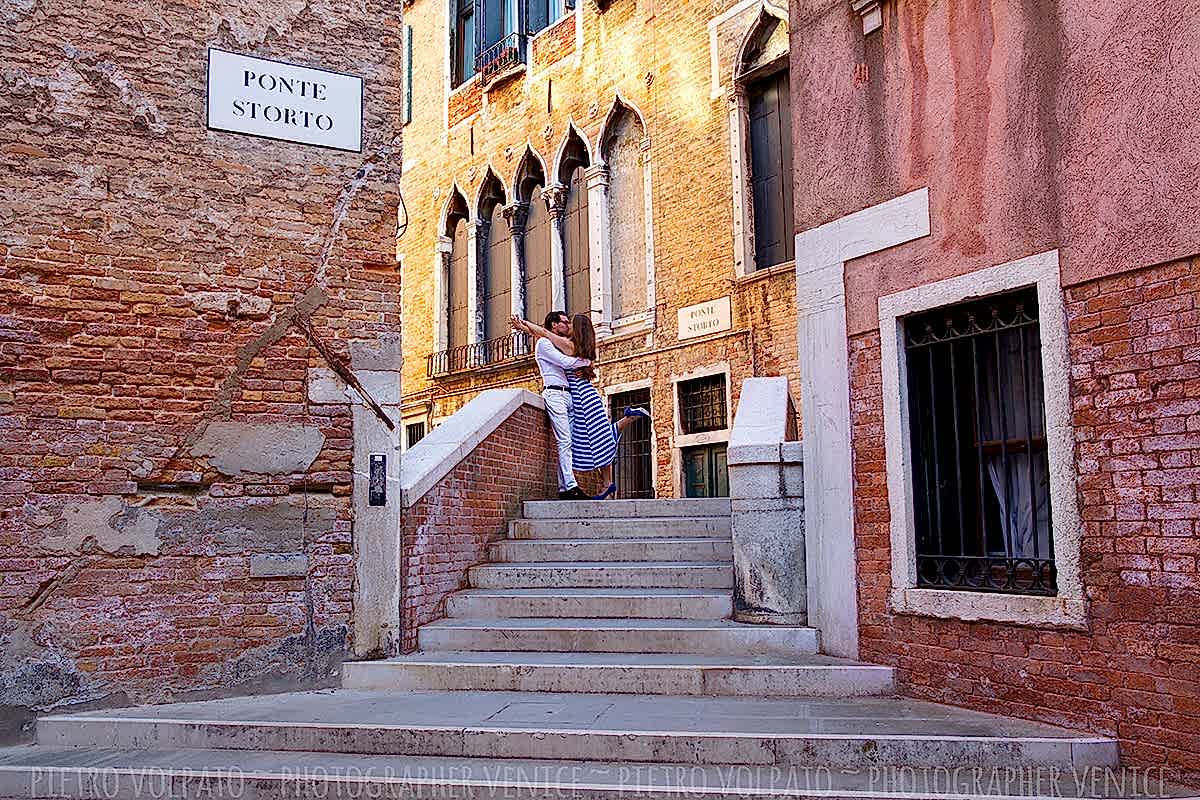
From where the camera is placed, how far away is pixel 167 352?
6293mm

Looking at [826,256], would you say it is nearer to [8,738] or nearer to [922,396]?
[922,396]

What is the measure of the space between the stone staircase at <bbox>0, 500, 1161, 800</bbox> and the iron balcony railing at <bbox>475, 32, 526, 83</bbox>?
11494 millimetres

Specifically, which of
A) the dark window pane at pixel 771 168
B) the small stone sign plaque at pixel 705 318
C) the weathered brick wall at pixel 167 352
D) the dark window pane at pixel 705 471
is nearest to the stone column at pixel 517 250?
the small stone sign plaque at pixel 705 318

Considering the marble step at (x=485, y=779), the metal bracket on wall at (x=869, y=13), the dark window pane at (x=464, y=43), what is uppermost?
the dark window pane at (x=464, y=43)

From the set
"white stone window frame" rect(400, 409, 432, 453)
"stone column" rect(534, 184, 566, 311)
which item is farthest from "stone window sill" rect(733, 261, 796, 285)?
"white stone window frame" rect(400, 409, 432, 453)

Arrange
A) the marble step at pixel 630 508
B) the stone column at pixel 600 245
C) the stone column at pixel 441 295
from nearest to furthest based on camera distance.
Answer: the marble step at pixel 630 508 < the stone column at pixel 600 245 < the stone column at pixel 441 295

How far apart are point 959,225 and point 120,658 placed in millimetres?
4927

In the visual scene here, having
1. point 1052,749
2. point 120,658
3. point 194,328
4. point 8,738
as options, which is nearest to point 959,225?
point 1052,749

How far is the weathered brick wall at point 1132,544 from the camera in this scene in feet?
15.3

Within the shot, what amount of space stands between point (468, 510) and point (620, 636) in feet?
5.56

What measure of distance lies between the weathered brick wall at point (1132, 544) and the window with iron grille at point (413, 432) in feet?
46.3

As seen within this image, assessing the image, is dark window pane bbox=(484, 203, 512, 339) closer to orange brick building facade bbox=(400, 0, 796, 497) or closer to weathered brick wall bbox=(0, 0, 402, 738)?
orange brick building facade bbox=(400, 0, 796, 497)

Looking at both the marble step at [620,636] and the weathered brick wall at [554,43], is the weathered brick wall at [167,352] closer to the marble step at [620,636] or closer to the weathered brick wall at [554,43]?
the marble step at [620,636]

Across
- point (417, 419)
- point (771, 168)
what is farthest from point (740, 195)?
point (417, 419)
